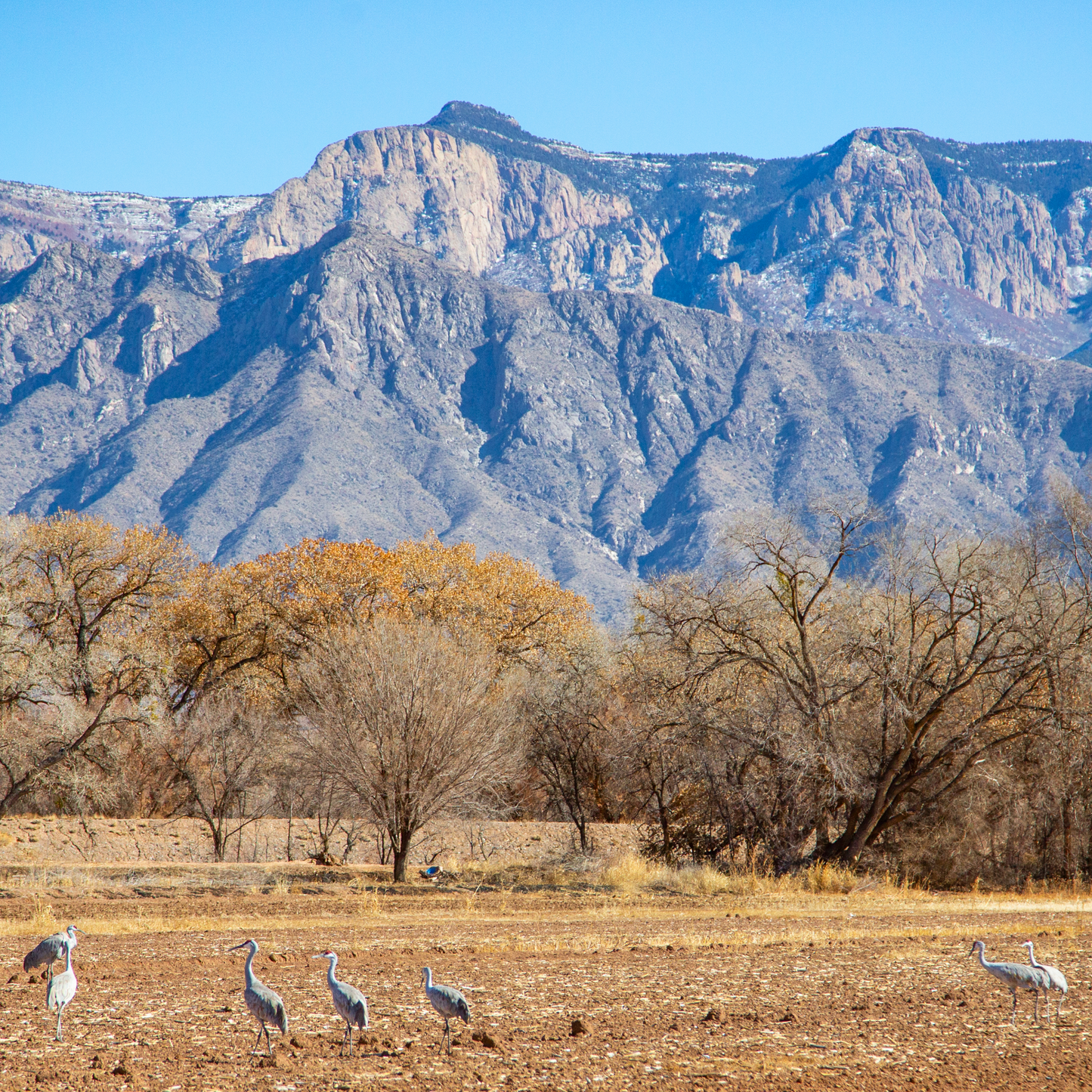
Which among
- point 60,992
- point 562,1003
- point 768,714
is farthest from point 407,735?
point 60,992

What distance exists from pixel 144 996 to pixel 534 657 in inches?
1273

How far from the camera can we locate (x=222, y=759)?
34062 millimetres

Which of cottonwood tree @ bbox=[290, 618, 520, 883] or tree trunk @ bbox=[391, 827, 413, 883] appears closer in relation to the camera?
cottonwood tree @ bbox=[290, 618, 520, 883]

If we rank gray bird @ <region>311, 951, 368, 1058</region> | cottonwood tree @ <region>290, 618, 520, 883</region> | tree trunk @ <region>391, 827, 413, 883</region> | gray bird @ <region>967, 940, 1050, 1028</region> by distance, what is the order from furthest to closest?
tree trunk @ <region>391, 827, 413, 883</region>
cottonwood tree @ <region>290, 618, 520, 883</region>
gray bird @ <region>967, 940, 1050, 1028</region>
gray bird @ <region>311, 951, 368, 1058</region>

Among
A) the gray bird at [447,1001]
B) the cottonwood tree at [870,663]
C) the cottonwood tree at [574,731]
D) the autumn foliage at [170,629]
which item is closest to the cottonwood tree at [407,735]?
the cottonwood tree at [870,663]

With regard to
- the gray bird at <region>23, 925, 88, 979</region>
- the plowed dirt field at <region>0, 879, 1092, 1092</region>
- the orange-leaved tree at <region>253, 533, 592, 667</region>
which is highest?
the orange-leaved tree at <region>253, 533, 592, 667</region>

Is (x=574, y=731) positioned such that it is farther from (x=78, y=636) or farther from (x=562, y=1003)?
(x=562, y=1003)

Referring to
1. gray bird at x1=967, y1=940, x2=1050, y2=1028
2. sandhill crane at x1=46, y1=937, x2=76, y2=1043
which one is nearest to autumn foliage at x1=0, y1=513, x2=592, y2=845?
sandhill crane at x1=46, y1=937, x2=76, y2=1043

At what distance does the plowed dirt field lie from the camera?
8367mm

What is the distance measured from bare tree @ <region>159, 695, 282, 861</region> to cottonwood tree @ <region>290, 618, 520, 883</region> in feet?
27.8

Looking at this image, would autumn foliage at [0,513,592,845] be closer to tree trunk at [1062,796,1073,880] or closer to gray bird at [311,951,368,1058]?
tree trunk at [1062,796,1073,880]

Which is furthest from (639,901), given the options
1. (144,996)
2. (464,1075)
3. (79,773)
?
(79,773)

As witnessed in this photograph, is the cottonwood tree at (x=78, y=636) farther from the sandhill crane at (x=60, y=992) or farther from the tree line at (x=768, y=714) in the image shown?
the sandhill crane at (x=60, y=992)

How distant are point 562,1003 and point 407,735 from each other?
1413cm
